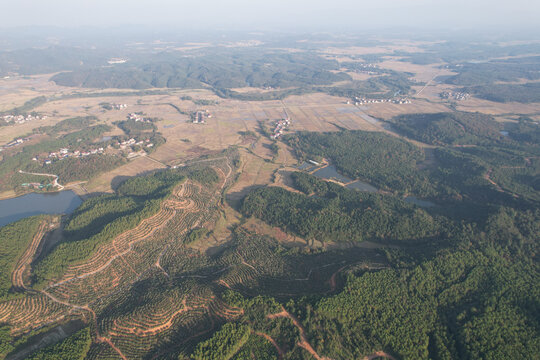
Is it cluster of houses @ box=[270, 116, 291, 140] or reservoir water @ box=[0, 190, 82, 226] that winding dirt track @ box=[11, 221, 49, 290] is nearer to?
reservoir water @ box=[0, 190, 82, 226]

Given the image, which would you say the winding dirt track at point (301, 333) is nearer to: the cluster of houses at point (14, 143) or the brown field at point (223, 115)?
the brown field at point (223, 115)

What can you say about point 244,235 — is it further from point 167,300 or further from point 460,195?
point 460,195

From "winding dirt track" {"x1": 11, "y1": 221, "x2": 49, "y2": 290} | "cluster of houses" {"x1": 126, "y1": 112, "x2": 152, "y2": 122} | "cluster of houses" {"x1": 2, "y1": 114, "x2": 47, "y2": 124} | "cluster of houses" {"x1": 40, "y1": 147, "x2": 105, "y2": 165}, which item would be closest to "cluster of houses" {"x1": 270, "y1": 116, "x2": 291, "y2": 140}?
"cluster of houses" {"x1": 126, "y1": 112, "x2": 152, "y2": 122}

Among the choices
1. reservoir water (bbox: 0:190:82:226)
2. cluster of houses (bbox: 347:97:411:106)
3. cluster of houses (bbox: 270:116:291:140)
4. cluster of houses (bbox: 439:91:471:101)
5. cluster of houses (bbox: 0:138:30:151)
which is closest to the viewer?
reservoir water (bbox: 0:190:82:226)

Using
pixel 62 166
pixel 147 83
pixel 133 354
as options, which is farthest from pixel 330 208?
pixel 147 83

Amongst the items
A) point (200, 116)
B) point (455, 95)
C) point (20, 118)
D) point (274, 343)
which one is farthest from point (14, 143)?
point (455, 95)

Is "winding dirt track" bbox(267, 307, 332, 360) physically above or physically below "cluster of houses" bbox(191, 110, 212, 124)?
below

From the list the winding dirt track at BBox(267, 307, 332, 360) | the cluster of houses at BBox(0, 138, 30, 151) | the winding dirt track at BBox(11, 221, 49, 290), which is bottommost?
the winding dirt track at BBox(11, 221, 49, 290)
